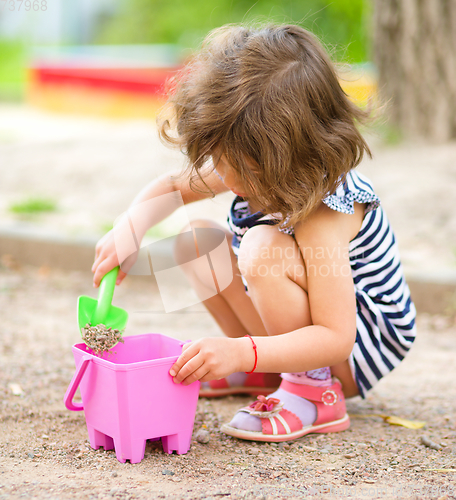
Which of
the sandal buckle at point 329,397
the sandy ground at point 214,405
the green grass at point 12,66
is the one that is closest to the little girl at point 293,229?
the sandal buckle at point 329,397

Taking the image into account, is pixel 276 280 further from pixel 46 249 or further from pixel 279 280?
pixel 46 249

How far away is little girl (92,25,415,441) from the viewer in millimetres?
1126

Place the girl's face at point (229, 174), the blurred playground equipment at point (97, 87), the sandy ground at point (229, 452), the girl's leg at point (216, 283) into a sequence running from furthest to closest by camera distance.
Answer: the blurred playground equipment at point (97, 87)
the girl's leg at point (216, 283)
the girl's face at point (229, 174)
the sandy ground at point (229, 452)

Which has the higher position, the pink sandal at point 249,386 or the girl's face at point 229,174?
the girl's face at point 229,174

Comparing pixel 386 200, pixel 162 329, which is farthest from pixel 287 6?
pixel 162 329

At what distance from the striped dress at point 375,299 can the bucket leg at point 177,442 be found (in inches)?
16.9

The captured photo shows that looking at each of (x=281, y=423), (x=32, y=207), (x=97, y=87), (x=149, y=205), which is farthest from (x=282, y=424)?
(x=97, y=87)

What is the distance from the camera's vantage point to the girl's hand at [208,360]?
3.58 ft

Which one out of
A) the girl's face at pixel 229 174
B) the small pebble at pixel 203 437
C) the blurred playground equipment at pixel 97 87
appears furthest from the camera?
the blurred playground equipment at pixel 97 87

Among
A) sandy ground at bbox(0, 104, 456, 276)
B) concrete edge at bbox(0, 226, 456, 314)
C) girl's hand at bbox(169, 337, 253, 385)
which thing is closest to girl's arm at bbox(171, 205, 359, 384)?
girl's hand at bbox(169, 337, 253, 385)

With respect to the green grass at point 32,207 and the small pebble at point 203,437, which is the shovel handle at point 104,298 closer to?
the small pebble at point 203,437

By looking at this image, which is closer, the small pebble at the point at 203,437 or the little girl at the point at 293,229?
the little girl at the point at 293,229

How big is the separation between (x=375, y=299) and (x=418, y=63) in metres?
2.35

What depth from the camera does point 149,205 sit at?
1473 millimetres
